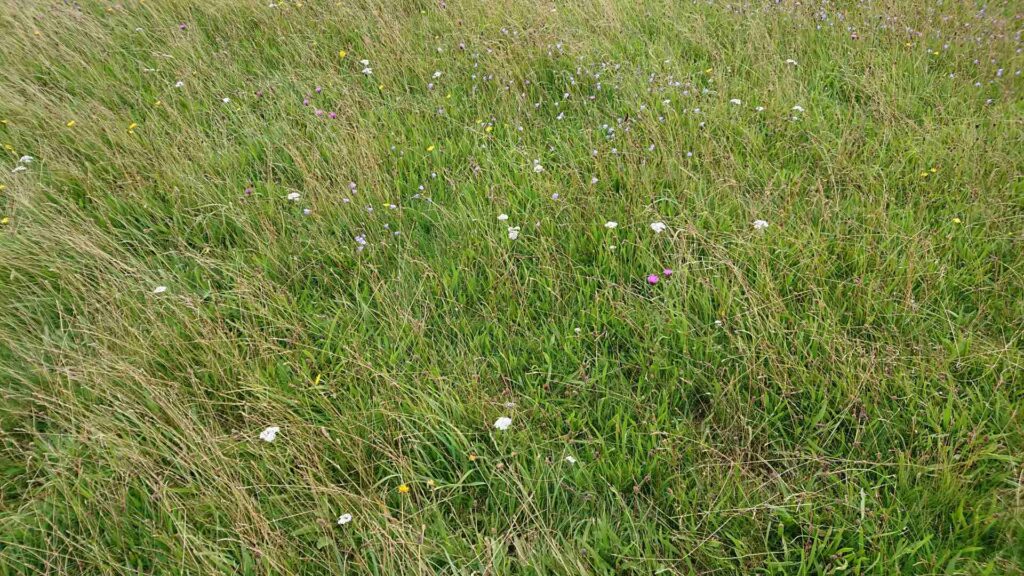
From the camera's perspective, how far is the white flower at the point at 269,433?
2.06 m

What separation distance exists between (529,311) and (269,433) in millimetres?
1092

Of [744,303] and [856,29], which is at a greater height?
[856,29]

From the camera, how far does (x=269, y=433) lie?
6.82ft

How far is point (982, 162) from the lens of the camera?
3.07m

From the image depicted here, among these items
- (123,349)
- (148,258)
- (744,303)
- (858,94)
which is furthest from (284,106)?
(858,94)

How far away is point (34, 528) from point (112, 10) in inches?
198

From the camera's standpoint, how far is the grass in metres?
1.84

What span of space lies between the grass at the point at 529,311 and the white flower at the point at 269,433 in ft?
0.13

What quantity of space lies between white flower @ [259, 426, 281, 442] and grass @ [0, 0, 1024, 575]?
4cm

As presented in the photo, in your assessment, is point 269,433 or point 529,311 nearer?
point 269,433

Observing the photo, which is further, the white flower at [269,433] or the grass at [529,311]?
the white flower at [269,433]

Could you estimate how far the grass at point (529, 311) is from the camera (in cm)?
184

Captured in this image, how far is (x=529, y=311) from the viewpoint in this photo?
2545 millimetres

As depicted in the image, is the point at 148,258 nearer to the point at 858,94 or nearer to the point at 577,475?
the point at 577,475
